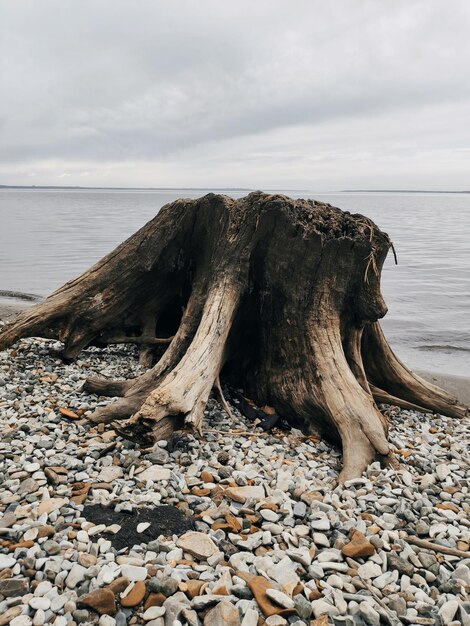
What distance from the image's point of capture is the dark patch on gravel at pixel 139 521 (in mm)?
3758

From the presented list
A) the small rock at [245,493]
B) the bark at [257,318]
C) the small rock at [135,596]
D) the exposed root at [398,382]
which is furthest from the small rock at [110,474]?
the exposed root at [398,382]

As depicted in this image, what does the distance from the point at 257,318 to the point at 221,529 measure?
11.6 feet

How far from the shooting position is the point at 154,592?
3203 millimetres

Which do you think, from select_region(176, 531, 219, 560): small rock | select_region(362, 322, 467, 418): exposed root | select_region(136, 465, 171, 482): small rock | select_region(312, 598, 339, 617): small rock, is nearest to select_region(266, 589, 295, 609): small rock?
select_region(312, 598, 339, 617): small rock

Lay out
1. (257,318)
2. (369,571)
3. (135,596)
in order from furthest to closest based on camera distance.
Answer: (257,318) → (369,571) → (135,596)

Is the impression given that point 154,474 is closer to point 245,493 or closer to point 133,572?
point 245,493

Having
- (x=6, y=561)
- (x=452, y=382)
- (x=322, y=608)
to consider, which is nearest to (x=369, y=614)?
(x=322, y=608)

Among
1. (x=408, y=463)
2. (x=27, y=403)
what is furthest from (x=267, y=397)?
(x=27, y=403)

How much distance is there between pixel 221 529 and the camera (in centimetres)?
395

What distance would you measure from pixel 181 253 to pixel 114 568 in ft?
16.9

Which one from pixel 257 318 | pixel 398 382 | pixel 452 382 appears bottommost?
pixel 452 382

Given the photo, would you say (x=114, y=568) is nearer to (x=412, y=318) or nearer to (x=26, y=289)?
(x=412, y=318)

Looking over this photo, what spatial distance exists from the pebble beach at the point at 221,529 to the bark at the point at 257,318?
1.35 ft

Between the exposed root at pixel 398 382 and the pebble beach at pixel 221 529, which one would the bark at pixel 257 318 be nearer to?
the exposed root at pixel 398 382
